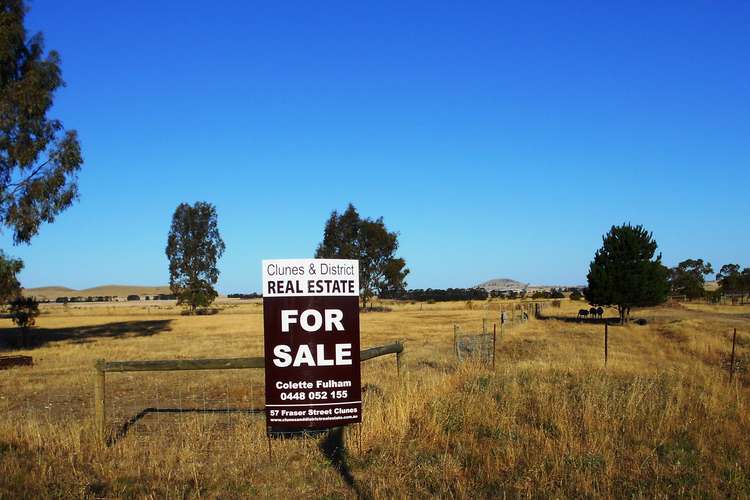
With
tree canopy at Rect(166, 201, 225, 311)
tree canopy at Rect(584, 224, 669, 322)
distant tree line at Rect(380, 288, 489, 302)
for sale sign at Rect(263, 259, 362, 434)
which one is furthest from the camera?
distant tree line at Rect(380, 288, 489, 302)

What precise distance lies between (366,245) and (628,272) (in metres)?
37.7

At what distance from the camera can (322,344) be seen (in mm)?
7910

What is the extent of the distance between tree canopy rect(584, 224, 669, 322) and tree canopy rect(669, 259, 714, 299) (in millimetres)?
52277

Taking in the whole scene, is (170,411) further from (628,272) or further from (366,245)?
(366,245)

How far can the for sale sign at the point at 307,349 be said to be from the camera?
7809 mm

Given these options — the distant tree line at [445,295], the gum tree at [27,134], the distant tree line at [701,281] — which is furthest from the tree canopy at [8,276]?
the distant tree line at [445,295]

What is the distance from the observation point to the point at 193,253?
7231cm

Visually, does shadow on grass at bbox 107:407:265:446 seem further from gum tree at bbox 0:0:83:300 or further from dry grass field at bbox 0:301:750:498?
gum tree at bbox 0:0:83:300

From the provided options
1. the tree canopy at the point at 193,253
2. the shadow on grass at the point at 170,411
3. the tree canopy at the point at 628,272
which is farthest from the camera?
the tree canopy at the point at 193,253

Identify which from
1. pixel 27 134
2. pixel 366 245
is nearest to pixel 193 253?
pixel 366 245

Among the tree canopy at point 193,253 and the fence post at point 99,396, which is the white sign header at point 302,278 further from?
the tree canopy at point 193,253

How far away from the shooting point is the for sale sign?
781 cm

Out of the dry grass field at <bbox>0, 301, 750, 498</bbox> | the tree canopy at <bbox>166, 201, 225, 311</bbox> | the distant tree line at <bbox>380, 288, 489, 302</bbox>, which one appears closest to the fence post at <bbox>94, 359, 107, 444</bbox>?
the dry grass field at <bbox>0, 301, 750, 498</bbox>

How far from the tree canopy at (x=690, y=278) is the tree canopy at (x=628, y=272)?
2058 inches
